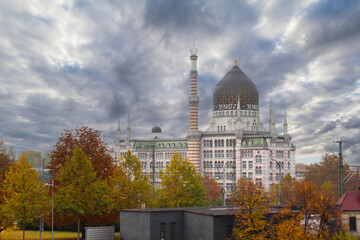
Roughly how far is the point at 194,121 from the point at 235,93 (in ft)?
48.2

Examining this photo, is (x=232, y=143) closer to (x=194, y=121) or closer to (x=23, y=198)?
(x=194, y=121)

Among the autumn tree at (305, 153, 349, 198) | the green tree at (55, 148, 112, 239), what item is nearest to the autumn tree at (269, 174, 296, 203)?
the autumn tree at (305, 153, 349, 198)

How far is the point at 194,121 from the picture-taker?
4953 inches

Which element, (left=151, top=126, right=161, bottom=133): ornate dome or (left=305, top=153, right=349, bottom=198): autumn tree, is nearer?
(left=305, top=153, right=349, bottom=198): autumn tree

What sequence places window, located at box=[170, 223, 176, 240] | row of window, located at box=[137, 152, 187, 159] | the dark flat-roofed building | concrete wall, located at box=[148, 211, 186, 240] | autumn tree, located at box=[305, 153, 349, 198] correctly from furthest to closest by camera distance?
row of window, located at box=[137, 152, 187, 159] → autumn tree, located at box=[305, 153, 349, 198] → window, located at box=[170, 223, 176, 240] → concrete wall, located at box=[148, 211, 186, 240] → the dark flat-roofed building

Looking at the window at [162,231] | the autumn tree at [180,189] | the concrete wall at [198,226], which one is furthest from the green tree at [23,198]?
the concrete wall at [198,226]

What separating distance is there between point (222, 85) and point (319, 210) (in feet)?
309

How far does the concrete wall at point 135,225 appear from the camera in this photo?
143ft

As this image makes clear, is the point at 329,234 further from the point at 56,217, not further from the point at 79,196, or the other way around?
the point at 56,217

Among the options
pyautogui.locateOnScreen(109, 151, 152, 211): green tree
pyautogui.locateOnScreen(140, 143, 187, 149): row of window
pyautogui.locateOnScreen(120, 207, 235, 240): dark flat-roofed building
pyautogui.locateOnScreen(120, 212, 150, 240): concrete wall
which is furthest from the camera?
pyautogui.locateOnScreen(140, 143, 187, 149): row of window

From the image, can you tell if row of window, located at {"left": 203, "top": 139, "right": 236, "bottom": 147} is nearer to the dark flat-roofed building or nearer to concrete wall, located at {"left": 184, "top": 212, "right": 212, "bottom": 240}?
the dark flat-roofed building

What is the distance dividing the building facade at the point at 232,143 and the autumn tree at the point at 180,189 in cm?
5737

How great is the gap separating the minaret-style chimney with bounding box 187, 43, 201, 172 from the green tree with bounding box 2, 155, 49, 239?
7603 cm

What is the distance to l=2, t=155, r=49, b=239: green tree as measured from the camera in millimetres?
48219
